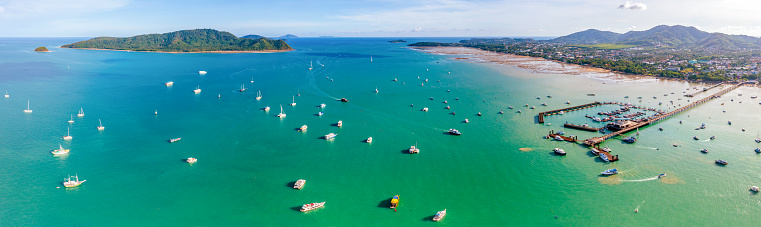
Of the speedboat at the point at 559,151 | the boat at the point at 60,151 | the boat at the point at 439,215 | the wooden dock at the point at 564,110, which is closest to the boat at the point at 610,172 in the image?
the speedboat at the point at 559,151

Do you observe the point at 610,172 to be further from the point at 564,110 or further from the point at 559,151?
the point at 564,110

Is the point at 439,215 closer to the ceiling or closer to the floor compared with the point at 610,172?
closer to the floor

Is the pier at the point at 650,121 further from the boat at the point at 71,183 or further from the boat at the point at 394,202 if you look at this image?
the boat at the point at 71,183

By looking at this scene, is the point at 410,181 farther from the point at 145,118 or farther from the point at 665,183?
the point at 145,118

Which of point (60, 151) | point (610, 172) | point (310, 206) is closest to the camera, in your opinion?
point (310, 206)

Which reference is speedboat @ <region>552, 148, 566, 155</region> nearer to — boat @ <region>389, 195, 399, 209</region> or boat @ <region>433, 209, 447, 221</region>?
boat @ <region>433, 209, 447, 221</region>

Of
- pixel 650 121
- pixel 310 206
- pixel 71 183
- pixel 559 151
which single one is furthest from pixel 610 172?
pixel 71 183

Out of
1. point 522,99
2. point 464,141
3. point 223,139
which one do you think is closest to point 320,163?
point 223,139

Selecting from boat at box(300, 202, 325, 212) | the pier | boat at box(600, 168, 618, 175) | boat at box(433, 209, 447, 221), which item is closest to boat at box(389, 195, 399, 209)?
boat at box(433, 209, 447, 221)

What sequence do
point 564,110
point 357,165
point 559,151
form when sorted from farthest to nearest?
point 564,110, point 559,151, point 357,165
